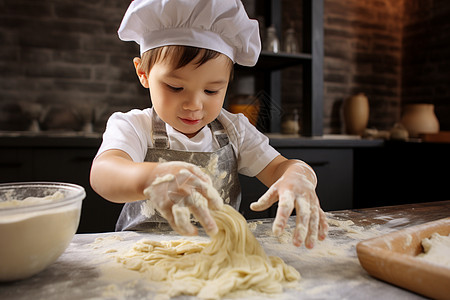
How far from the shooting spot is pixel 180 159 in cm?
113

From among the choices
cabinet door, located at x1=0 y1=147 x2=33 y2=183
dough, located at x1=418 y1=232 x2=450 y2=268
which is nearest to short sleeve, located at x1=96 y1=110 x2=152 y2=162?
dough, located at x1=418 y1=232 x2=450 y2=268

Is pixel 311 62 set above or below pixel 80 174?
above

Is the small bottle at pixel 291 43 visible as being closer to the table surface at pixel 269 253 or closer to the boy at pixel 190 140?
the boy at pixel 190 140

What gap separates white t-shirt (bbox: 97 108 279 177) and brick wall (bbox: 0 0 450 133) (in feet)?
4.21

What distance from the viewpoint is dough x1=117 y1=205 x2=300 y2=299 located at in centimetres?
58

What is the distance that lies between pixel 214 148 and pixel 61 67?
155cm

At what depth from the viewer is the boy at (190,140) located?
65 centimetres

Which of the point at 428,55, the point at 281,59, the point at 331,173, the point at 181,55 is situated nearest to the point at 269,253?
the point at 181,55

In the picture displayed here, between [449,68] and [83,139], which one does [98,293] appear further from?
[449,68]

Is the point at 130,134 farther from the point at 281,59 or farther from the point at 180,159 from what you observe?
the point at 281,59

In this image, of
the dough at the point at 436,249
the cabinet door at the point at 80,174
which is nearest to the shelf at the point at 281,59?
the cabinet door at the point at 80,174

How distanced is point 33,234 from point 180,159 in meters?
0.59

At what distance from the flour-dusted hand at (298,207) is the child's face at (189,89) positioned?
29 centimetres

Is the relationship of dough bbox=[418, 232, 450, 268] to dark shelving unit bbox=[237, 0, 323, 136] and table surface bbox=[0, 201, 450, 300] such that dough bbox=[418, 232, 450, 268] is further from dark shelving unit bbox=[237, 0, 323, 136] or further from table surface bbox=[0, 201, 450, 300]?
dark shelving unit bbox=[237, 0, 323, 136]
